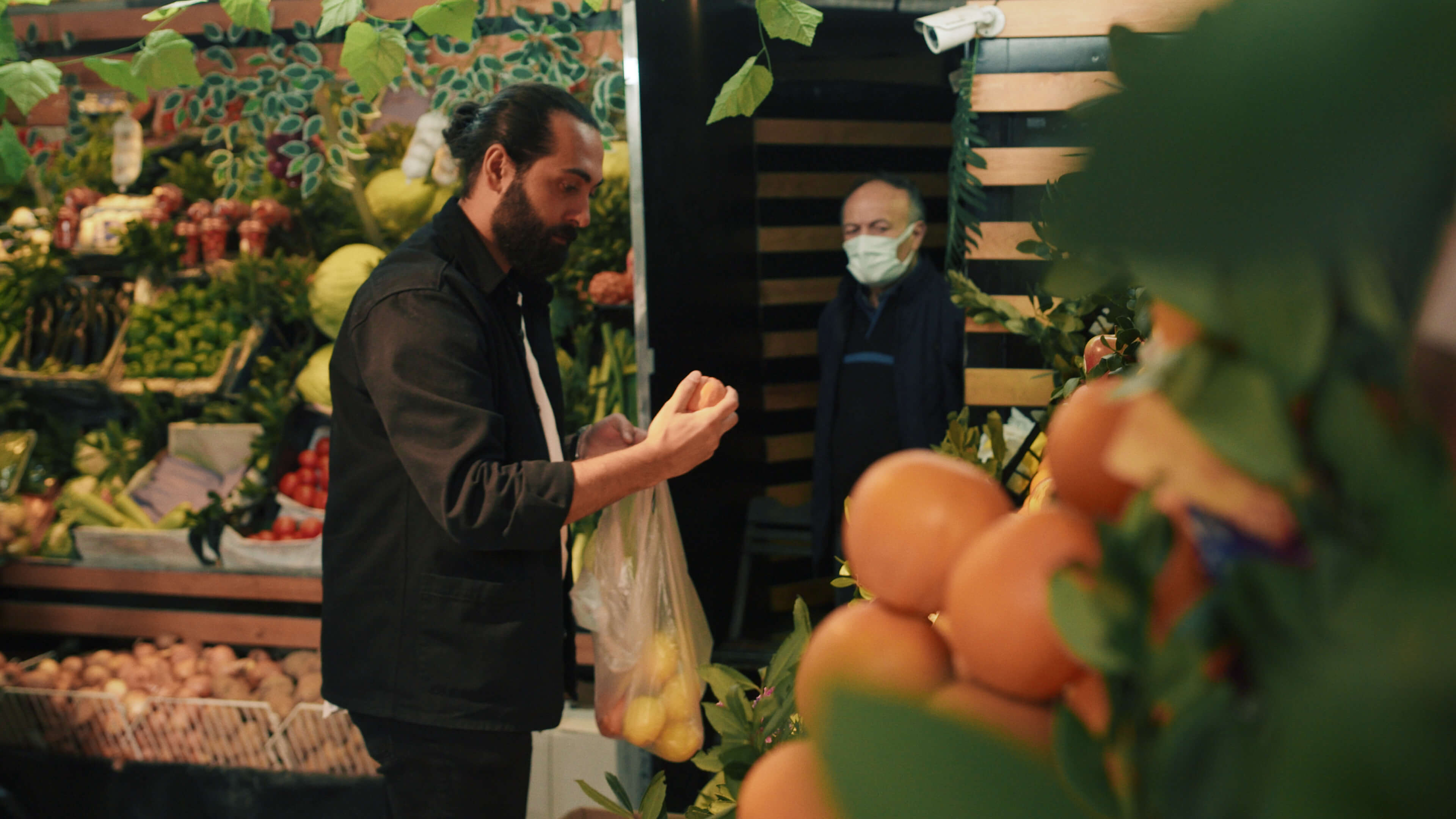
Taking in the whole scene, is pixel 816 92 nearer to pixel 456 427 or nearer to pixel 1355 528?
pixel 456 427

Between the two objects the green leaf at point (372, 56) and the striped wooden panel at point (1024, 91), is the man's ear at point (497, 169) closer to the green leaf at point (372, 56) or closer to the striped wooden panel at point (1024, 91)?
the green leaf at point (372, 56)

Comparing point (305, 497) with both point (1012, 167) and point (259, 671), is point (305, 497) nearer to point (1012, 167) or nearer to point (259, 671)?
point (259, 671)

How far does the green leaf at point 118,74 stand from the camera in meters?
1.58

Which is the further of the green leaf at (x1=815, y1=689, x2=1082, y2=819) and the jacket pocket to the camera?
the jacket pocket

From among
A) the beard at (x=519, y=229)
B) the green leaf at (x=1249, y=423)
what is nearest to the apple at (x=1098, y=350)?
the green leaf at (x=1249, y=423)

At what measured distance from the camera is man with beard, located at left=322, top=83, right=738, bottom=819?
1.54 m

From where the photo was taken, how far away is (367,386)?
159cm

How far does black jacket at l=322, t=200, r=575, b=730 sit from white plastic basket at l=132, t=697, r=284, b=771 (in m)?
1.24

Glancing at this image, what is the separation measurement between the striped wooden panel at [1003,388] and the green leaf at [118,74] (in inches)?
68.1

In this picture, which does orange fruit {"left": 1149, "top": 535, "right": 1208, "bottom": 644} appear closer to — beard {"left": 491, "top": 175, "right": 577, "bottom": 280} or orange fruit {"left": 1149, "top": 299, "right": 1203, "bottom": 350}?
orange fruit {"left": 1149, "top": 299, "right": 1203, "bottom": 350}

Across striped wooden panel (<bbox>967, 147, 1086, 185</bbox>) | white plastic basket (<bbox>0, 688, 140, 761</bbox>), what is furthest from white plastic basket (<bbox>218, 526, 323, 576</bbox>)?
striped wooden panel (<bbox>967, 147, 1086, 185</bbox>)

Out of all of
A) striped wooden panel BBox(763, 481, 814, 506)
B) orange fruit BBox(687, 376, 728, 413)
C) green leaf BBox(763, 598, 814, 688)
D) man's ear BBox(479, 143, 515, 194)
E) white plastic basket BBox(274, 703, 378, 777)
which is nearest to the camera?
green leaf BBox(763, 598, 814, 688)

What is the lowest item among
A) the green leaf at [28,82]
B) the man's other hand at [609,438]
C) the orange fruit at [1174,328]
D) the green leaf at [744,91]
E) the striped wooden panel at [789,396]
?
the striped wooden panel at [789,396]

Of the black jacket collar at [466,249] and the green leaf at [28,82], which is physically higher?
the green leaf at [28,82]
